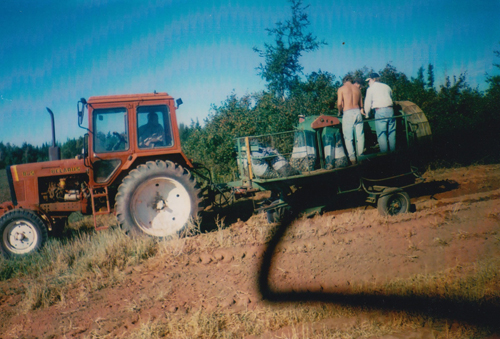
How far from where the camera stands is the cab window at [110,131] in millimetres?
5832

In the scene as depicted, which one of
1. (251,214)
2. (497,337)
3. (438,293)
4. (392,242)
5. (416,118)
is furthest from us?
(251,214)

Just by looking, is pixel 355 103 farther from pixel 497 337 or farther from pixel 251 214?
pixel 497 337

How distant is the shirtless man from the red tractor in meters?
3.04

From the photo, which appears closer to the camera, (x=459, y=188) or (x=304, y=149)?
(x=304, y=149)

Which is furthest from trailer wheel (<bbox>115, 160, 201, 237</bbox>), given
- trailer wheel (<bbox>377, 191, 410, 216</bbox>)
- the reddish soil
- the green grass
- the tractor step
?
the green grass

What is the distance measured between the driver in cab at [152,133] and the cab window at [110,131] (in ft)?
0.96

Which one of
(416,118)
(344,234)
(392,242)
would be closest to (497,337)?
(392,242)

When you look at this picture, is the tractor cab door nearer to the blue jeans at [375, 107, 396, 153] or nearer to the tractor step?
the tractor step

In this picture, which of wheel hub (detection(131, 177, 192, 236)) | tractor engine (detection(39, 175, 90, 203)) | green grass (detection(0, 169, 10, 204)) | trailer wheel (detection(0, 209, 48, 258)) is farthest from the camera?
green grass (detection(0, 169, 10, 204))

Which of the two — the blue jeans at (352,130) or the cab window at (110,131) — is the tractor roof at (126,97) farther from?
the blue jeans at (352,130)

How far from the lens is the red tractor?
557 centimetres

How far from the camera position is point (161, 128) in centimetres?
609

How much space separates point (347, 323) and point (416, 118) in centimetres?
514

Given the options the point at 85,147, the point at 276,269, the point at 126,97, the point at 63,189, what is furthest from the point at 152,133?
the point at 276,269
